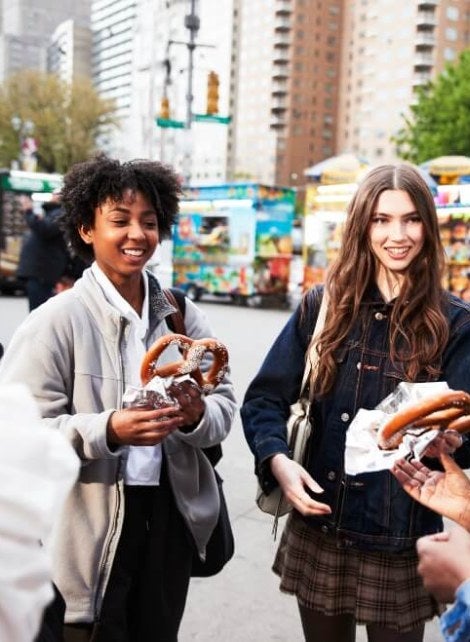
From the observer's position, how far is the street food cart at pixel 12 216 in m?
16.5

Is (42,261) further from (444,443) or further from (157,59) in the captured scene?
(157,59)

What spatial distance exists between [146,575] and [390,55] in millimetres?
88627

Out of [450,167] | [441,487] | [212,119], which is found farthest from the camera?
[212,119]

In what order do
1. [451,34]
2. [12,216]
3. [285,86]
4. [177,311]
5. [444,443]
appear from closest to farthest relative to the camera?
[444,443] → [177,311] → [12,216] → [451,34] → [285,86]

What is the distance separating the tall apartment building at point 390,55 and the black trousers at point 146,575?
73549 mm

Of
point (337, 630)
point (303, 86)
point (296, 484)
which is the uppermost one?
point (303, 86)

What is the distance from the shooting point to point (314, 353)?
6.44 ft

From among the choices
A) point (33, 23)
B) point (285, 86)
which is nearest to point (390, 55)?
point (285, 86)

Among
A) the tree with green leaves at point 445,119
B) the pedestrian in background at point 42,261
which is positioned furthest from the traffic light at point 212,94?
the tree with green leaves at point 445,119

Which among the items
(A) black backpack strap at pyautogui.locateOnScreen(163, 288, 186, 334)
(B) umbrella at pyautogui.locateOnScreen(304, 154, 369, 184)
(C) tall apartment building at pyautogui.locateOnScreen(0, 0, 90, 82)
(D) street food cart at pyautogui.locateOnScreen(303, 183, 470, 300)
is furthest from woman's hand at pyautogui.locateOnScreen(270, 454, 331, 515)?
(C) tall apartment building at pyautogui.locateOnScreen(0, 0, 90, 82)

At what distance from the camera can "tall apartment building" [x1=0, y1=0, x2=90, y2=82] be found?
23.9 m

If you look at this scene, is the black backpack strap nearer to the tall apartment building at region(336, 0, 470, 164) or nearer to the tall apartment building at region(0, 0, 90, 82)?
the tall apartment building at region(0, 0, 90, 82)

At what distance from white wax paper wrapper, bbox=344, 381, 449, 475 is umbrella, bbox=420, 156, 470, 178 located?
12.0m

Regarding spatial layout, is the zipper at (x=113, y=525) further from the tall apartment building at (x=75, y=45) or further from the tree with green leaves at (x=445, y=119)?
the tree with green leaves at (x=445, y=119)
